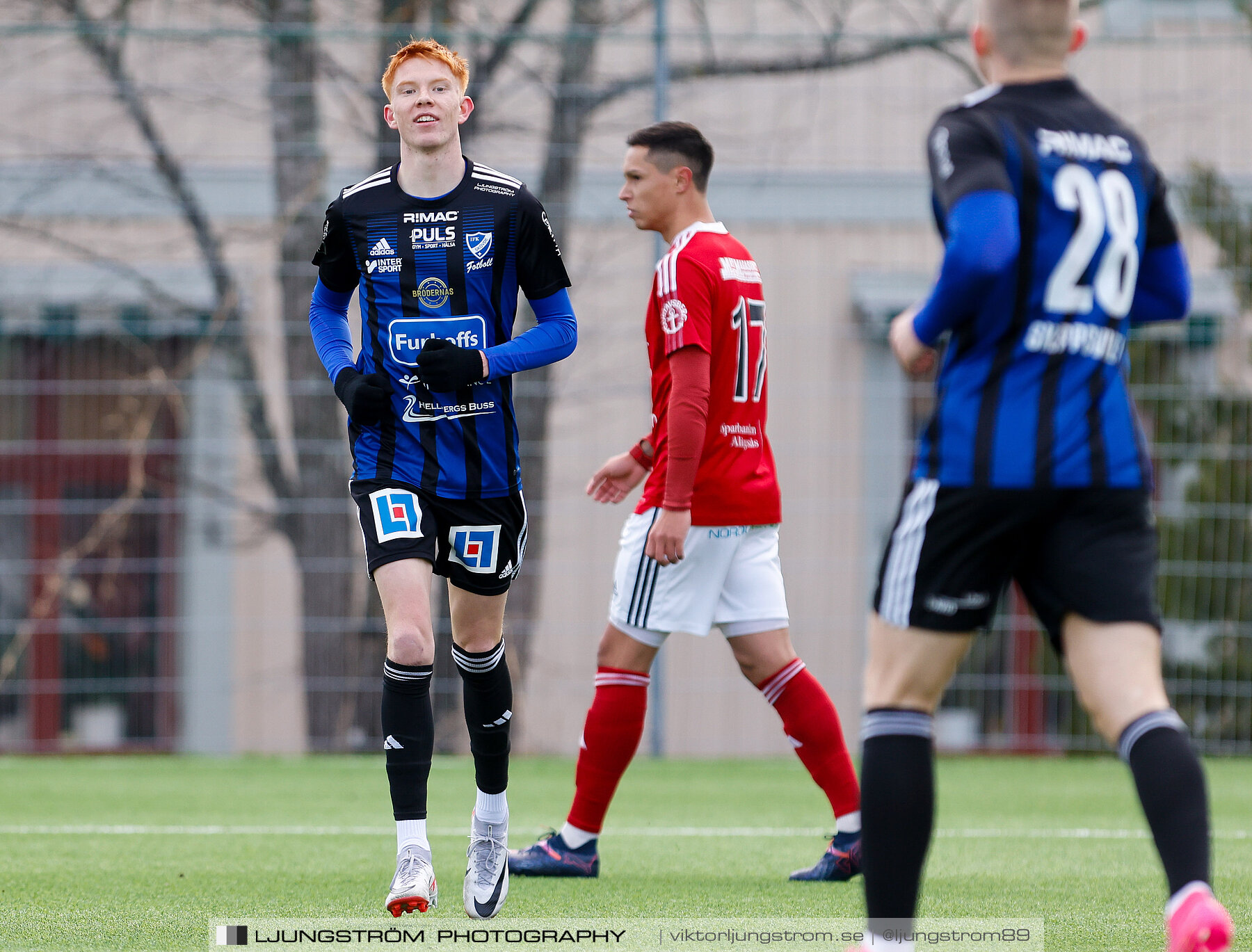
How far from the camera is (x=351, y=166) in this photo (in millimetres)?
8234

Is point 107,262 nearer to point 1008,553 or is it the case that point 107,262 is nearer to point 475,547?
point 475,547

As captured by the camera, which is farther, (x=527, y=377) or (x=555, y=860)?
(x=527, y=377)

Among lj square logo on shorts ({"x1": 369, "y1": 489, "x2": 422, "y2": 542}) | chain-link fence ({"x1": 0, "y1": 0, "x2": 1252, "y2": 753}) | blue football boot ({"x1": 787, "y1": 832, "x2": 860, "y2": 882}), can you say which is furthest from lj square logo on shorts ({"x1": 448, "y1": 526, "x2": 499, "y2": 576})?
chain-link fence ({"x1": 0, "y1": 0, "x2": 1252, "y2": 753})

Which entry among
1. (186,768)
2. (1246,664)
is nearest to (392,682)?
(186,768)

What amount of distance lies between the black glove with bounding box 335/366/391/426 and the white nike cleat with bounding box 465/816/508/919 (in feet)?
3.15

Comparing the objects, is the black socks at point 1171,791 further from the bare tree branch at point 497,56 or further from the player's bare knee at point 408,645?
the bare tree branch at point 497,56

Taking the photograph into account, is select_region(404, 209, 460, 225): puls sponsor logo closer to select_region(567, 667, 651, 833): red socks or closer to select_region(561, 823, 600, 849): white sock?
select_region(567, 667, 651, 833): red socks

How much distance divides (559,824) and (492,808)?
1.98m

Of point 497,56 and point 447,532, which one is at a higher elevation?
point 497,56

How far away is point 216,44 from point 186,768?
3.59 metres

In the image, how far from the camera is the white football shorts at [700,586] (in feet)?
14.0

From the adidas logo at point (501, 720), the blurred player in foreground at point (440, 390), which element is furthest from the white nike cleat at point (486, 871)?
the adidas logo at point (501, 720)

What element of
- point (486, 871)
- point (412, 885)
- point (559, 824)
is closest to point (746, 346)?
point (486, 871)

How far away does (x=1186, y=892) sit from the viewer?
2432 mm
